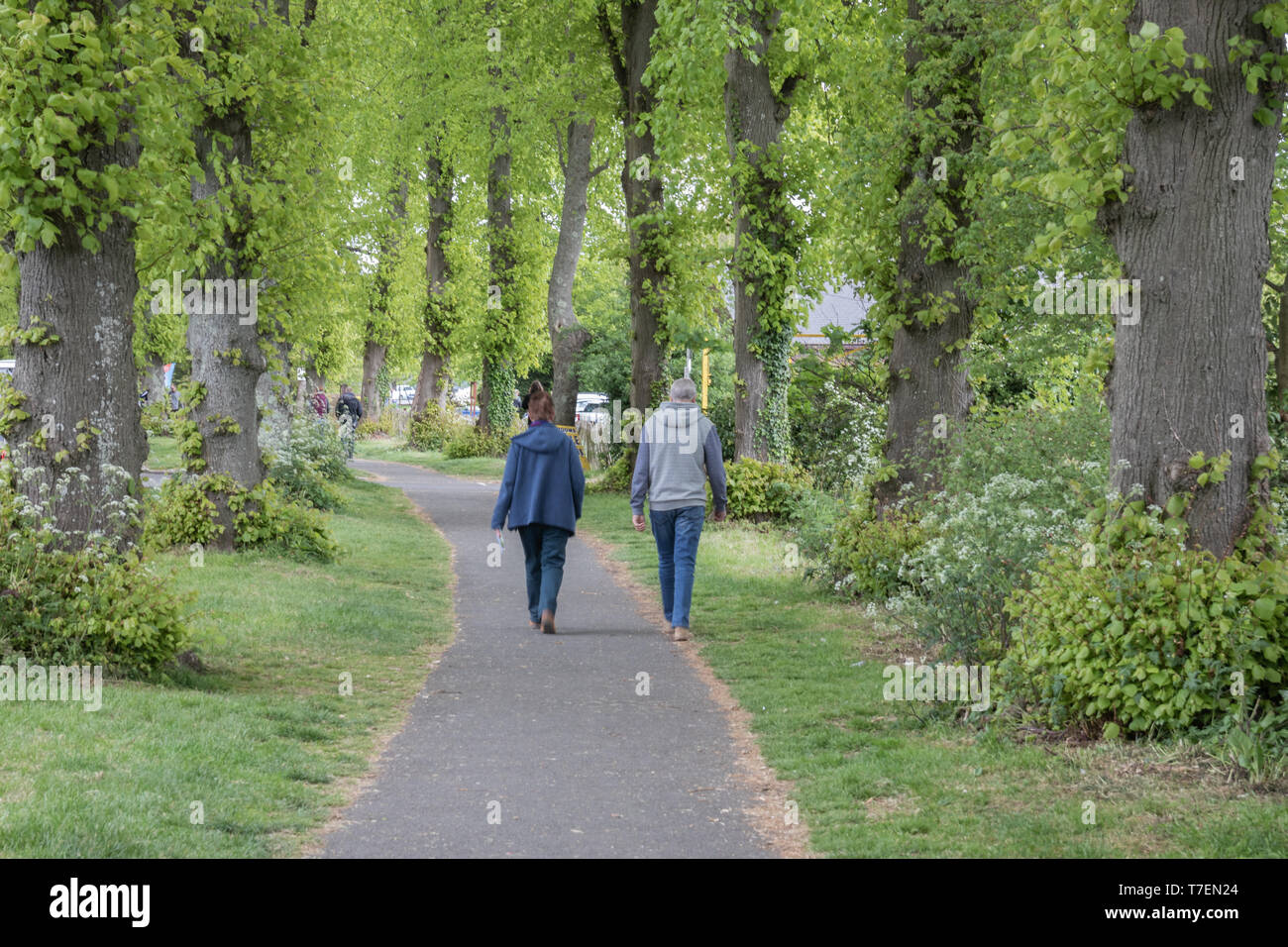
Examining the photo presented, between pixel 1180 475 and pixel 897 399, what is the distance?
6470 millimetres

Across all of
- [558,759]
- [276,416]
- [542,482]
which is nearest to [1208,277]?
[558,759]

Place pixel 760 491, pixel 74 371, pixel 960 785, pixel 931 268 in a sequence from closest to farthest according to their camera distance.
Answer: pixel 960 785 < pixel 74 371 < pixel 931 268 < pixel 760 491

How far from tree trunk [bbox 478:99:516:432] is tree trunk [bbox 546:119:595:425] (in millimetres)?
5035

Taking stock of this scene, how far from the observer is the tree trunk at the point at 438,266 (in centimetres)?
3944

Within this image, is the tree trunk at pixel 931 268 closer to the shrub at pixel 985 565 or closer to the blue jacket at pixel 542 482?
the blue jacket at pixel 542 482

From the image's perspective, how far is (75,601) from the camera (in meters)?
7.69

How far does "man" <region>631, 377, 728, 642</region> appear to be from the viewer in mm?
11031

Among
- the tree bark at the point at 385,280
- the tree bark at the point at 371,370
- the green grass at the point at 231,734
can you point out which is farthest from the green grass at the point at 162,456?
the green grass at the point at 231,734

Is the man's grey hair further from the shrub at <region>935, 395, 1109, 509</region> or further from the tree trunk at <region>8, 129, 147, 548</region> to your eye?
the tree trunk at <region>8, 129, 147, 548</region>

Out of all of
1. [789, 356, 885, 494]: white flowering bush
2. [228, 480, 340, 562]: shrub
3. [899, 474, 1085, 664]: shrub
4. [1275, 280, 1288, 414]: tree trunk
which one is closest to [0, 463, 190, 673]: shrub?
[899, 474, 1085, 664]: shrub

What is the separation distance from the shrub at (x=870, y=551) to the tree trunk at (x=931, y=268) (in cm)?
50

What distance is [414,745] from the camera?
744 cm

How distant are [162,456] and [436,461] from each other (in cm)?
891

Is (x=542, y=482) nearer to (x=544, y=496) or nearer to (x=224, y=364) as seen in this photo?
(x=544, y=496)
